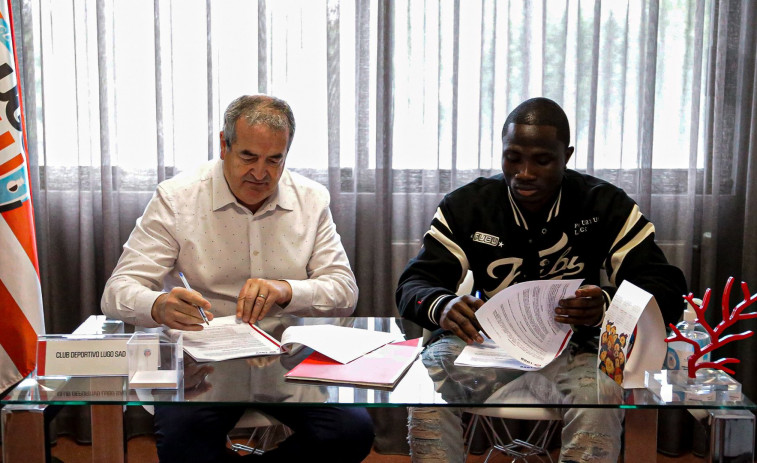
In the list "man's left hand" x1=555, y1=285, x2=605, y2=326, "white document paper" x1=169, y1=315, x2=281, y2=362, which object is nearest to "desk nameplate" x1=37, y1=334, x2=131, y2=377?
"white document paper" x1=169, y1=315, x2=281, y2=362

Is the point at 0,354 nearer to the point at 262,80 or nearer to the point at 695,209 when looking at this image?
the point at 262,80

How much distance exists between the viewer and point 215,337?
189 centimetres

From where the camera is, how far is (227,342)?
72.8 inches

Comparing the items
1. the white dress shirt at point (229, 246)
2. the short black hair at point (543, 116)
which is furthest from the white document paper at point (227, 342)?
the short black hair at point (543, 116)

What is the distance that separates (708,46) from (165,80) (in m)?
2.21

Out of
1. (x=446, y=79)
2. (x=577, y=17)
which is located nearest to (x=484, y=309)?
(x=446, y=79)

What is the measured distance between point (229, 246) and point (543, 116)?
1047 millimetres

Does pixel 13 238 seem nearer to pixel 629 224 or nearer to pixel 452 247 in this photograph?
pixel 452 247

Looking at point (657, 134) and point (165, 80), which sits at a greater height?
point (165, 80)

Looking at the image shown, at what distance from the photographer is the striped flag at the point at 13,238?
263 cm

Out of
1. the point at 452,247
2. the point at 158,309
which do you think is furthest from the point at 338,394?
the point at 452,247

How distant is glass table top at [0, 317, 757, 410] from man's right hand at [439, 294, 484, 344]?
0.20m

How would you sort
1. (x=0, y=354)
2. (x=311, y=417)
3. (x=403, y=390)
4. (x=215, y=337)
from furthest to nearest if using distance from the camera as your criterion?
1. (x=0, y=354)
2. (x=311, y=417)
3. (x=215, y=337)
4. (x=403, y=390)

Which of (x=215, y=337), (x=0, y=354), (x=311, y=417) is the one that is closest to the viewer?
(x=215, y=337)
